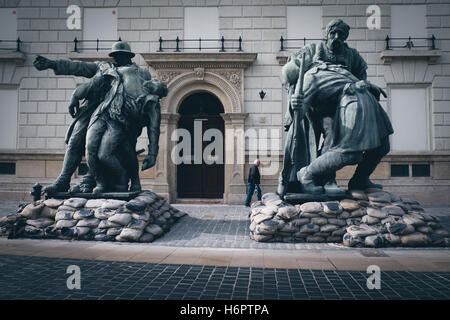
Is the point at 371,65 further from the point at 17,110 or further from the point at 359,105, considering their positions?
the point at 17,110

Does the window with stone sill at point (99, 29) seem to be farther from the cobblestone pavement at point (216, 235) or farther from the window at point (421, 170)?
the window at point (421, 170)

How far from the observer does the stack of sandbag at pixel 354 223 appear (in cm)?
506

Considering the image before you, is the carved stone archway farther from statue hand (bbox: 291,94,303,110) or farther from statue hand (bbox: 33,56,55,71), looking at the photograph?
statue hand (bbox: 291,94,303,110)

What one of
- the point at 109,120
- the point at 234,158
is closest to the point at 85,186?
the point at 109,120

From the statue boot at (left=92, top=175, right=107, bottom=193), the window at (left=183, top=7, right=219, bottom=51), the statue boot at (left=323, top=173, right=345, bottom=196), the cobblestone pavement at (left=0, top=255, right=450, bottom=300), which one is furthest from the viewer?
the window at (left=183, top=7, right=219, bottom=51)

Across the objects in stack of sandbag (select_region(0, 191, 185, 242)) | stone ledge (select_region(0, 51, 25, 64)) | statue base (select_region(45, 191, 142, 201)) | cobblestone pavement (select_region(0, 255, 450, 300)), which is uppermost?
stone ledge (select_region(0, 51, 25, 64))

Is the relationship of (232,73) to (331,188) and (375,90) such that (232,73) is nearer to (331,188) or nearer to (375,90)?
(375,90)

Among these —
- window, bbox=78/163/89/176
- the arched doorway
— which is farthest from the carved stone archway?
window, bbox=78/163/89/176

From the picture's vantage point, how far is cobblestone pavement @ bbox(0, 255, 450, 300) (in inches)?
119

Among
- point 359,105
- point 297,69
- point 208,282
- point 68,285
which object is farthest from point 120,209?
point 359,105

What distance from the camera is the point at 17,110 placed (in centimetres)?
1244

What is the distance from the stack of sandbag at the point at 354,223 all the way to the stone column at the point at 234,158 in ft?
19.2

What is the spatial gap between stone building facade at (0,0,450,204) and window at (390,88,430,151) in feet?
Result: 0.12

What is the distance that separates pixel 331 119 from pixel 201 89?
276 inches
